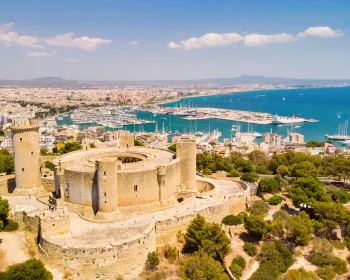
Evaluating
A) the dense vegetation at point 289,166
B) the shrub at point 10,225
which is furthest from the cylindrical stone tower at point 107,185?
the dense vegetation at point 289,166

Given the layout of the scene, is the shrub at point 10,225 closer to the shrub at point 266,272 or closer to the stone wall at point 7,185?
the stone wall at point 7,185

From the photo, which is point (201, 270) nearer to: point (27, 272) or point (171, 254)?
point (171, 254)

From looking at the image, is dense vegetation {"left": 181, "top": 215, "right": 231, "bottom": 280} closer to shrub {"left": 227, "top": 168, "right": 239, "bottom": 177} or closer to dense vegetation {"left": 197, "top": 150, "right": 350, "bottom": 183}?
shrub {"left": 227, "top": 168, "right": 239, "bottom": 177}

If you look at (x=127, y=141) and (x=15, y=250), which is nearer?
(x=15, y=250)

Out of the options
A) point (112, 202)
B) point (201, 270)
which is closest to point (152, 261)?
point (201, 270)

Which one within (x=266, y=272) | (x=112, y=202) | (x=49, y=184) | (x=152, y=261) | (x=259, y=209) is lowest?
(x=266, y=272)

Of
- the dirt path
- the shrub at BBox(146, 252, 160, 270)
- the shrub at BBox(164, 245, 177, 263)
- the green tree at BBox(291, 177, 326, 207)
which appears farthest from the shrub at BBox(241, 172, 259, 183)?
the dirt path
